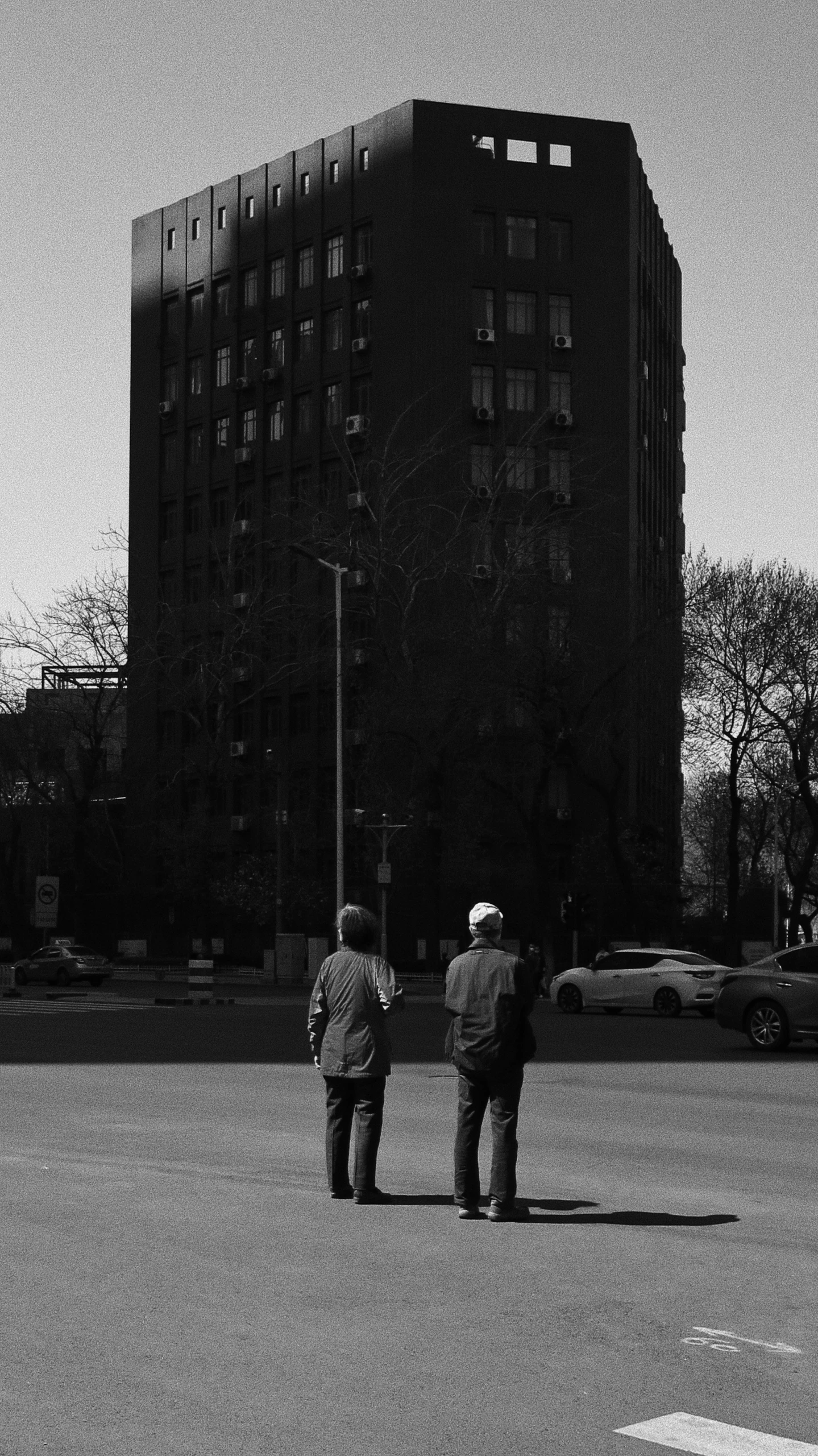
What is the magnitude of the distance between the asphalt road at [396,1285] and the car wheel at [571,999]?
2339cm

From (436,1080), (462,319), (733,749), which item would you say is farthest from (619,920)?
(436,1080)

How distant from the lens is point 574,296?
3068 inches

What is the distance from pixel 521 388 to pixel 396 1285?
7103cm

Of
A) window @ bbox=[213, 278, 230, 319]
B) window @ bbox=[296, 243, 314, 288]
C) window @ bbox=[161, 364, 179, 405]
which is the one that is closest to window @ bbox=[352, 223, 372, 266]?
window @ bbox=[296, 243, 314, 288]

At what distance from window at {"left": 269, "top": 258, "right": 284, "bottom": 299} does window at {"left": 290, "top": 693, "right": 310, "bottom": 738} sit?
18916 millimetres

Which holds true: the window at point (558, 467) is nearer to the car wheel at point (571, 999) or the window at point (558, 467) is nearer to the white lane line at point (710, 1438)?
the car wheel at point (571, 999)

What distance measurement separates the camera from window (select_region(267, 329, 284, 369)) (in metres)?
83.4

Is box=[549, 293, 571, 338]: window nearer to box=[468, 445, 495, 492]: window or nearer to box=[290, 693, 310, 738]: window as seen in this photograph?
box=[468, 445, 495, 492]: window

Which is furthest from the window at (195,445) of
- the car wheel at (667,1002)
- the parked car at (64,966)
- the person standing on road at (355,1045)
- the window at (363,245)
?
the person standing on road at (355,1045)

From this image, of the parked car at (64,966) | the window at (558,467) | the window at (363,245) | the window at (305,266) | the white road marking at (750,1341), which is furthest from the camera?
the window at (305,266)

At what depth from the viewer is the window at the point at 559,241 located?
3056 inches

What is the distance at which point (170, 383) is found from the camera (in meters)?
89.1

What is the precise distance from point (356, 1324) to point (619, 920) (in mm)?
64951

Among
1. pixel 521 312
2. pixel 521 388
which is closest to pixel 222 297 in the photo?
pixel 521 312
